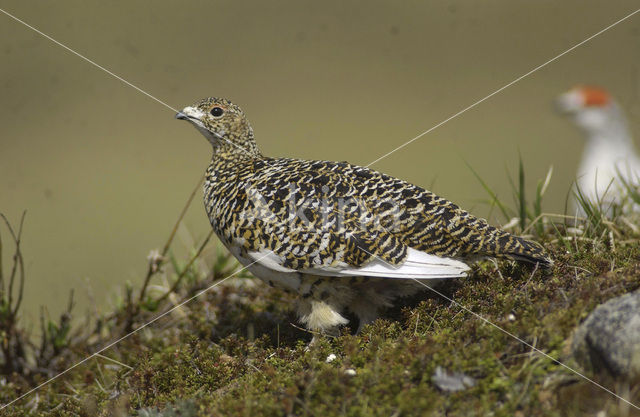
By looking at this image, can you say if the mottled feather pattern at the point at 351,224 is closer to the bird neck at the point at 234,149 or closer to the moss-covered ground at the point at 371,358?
the moss-covered ground at the point at 371,358

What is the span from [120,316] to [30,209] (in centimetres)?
1006

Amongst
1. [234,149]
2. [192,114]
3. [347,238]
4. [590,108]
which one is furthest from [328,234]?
[590,108]

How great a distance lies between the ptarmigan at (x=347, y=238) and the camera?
3.72m

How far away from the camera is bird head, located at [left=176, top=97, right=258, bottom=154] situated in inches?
194

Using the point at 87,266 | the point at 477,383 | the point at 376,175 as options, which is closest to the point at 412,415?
the point at 477,383

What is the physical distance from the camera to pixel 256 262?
3980 mm

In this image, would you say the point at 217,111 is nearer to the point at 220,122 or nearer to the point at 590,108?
the point at 220,122

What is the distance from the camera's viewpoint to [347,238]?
3.73 metres

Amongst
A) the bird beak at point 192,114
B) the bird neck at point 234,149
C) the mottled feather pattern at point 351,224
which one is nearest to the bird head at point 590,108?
the mottled feather pattern at point 351,224

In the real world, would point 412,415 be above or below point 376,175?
below

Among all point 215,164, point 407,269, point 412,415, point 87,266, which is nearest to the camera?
point 412,415

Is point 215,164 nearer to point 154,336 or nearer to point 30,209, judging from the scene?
point 154,336

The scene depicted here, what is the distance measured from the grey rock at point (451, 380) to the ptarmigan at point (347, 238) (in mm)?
785

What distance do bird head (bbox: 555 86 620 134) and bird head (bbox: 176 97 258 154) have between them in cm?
539
